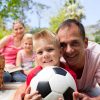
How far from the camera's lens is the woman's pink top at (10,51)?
6.80 meters

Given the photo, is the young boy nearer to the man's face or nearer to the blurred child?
the man's face

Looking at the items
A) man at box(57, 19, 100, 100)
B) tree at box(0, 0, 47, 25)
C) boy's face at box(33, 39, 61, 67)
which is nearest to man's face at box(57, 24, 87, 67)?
man at box(57, 19, 100, 100)

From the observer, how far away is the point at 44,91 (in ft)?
9.27

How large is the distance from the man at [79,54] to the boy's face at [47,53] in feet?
0.43

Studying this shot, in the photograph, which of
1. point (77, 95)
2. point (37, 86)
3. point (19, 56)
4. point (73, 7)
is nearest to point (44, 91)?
point (37, 86)

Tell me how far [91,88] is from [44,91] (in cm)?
99

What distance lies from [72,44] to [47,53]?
29 cm

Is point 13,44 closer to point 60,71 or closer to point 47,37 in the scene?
point 47,37

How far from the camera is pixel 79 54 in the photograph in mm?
3203

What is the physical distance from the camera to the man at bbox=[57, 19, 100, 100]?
3.15 meters

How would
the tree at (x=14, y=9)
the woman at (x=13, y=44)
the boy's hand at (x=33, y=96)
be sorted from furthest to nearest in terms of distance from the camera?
1. the tree at (x=14, y=9)
2. the woman at (x=13, y=44)
3. the boy's hand at (x=33, y=96)

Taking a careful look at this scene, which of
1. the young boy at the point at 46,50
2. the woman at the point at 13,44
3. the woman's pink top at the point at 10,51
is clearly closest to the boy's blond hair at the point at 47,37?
the young boy at the point at 46,50

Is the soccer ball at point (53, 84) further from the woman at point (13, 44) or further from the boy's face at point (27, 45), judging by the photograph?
the woman at point (13, 44)

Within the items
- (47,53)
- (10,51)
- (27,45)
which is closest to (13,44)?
(10,51)
